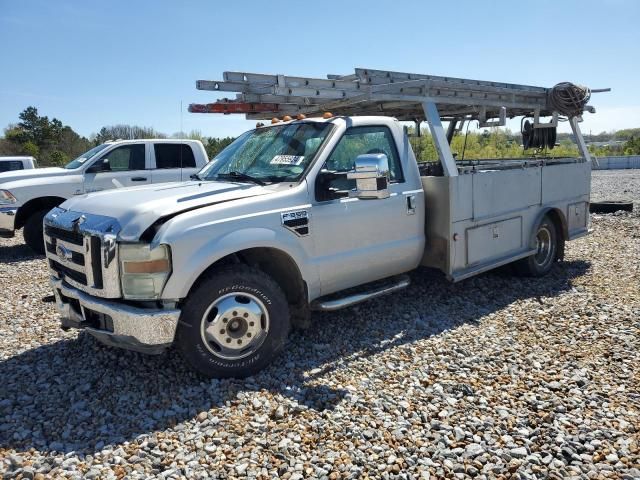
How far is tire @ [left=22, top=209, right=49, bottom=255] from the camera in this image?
921 centimetres

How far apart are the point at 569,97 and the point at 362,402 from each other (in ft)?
17.5

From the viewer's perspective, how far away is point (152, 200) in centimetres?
385

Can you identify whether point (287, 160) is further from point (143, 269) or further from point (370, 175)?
point (143, 269)

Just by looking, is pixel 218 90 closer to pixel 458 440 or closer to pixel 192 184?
pixel 192 184

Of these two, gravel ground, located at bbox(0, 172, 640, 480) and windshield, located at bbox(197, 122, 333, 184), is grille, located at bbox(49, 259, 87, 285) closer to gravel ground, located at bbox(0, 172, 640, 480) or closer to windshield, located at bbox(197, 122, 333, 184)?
gravel ground, located at bbox(0, 172, 640, 480)

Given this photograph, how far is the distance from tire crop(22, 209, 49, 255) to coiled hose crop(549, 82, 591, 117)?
27.6ft

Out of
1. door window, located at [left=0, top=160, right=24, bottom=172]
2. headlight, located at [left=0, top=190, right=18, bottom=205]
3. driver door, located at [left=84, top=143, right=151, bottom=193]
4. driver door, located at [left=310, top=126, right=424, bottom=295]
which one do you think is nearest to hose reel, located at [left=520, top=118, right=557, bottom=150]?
driver door, located at [left=310, top=126, right=424, bottom=295]

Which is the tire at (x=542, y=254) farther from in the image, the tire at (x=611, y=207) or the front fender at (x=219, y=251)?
the tire at (x=611, y=207)

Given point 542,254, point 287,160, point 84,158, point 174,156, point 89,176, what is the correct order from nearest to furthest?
point 287,160 < point 542,254 < point 89,176 < point 84,158 < point 174,156

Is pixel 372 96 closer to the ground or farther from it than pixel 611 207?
farther from it

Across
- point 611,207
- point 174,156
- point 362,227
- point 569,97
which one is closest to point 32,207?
point 174,156

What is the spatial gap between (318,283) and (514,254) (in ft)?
9.54

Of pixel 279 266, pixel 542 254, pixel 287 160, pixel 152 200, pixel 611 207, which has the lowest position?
pixel 542 254

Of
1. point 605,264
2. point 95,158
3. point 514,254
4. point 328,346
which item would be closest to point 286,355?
point 328,346
